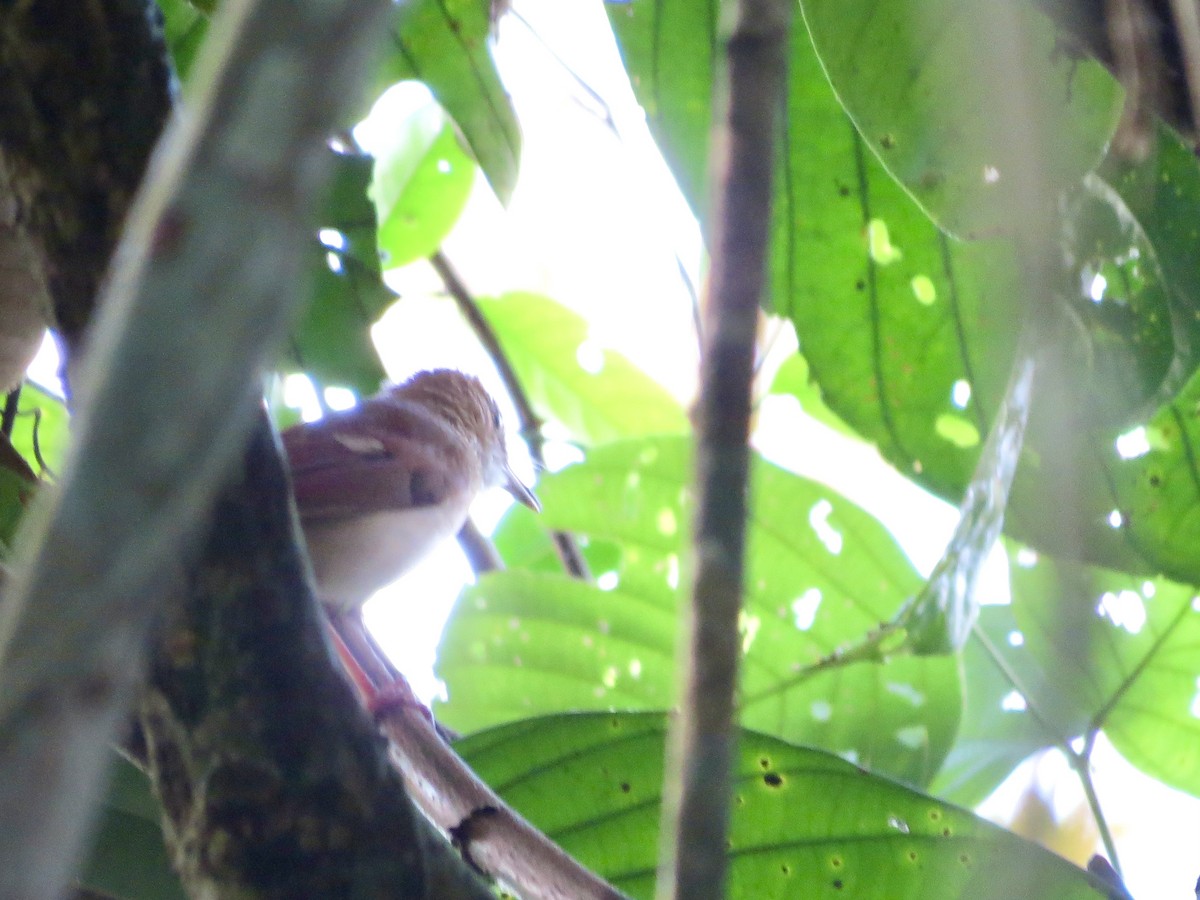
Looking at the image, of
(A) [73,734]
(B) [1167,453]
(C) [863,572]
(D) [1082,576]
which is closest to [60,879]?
(A) [73,734]

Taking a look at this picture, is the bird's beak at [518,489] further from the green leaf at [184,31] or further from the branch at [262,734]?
the branch at [262,734]

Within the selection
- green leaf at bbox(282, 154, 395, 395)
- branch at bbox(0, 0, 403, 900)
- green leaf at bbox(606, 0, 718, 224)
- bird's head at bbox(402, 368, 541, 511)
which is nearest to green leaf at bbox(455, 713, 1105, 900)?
green leaf at bbox(282, 154, 395, 395)

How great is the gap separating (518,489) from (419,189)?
0.96 m

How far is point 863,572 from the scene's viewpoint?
3221mm

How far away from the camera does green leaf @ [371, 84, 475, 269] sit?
152 inches

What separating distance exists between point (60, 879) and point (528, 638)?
9.58 ft

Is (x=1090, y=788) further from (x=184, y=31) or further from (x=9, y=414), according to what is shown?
(x=184, y=31)

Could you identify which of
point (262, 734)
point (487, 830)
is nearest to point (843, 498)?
point (487, 830)

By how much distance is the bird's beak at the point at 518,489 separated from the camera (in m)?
3.72

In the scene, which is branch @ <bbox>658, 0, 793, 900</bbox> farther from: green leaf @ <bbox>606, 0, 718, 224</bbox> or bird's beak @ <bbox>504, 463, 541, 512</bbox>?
bird's beak @ <bbox>504, 463, 541, 512</bbox>

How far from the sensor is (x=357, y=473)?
8.98ft

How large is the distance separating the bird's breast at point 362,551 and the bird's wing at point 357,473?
0.02m

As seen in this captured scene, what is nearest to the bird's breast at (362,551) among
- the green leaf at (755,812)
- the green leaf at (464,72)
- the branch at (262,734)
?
the green leaf at (755,812)

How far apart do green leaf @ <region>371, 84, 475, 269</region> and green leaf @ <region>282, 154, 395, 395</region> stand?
3.90 ft
